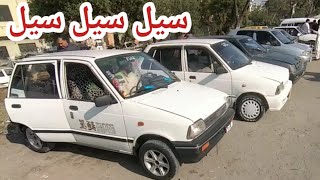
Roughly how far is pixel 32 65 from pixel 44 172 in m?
1.71

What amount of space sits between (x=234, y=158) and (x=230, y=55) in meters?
2.41

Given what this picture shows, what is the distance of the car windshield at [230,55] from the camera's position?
5.68 metres

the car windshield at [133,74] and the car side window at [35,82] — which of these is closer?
the car windshield at [133,74]

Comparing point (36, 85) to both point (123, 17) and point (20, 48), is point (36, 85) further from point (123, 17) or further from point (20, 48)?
point (20, 48)

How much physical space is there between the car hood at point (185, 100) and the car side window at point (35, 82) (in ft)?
4.97

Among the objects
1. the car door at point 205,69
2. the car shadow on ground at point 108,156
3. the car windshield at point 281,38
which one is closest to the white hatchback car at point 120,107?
the car shadow on ground at point 108,156

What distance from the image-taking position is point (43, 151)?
511 cm

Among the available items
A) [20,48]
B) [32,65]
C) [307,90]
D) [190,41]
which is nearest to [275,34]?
[307,90]

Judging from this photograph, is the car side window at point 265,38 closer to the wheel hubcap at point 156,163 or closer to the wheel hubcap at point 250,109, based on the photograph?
the wheel hubcap at point 250,109

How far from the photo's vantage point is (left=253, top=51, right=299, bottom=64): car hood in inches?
286

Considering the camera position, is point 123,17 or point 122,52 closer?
point 122,52

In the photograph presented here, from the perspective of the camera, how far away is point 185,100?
3820 mm

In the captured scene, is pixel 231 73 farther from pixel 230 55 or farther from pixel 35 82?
pixel 35 82

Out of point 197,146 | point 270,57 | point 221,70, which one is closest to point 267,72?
point 221,70
